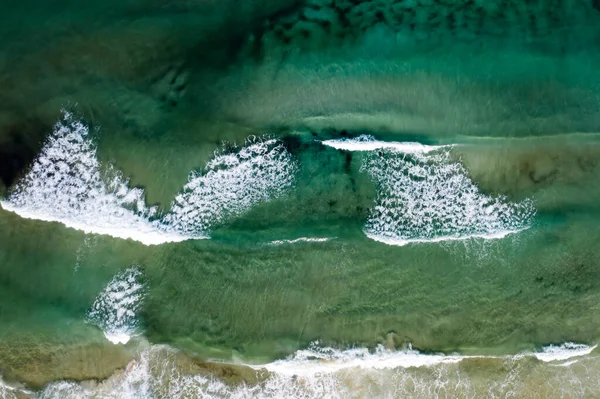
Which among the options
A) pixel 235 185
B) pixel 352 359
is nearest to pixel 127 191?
pixel 235 185

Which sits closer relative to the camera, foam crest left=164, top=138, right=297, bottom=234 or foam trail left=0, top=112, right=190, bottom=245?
foam crest left=164, top=138, right=297, bottom=234

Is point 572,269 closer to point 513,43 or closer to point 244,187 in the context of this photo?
point 513,43

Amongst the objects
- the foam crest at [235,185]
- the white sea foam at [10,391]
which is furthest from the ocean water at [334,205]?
the white sea foam at [10,391]

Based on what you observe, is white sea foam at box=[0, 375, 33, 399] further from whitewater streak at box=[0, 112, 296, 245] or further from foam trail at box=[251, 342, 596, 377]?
foam trail at box=[251, 342, 596, 377]

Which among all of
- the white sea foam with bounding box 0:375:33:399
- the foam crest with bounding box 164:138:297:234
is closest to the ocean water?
the foam crest with bounding box 164:138:297:234

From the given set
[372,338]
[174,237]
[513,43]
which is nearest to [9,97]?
[174,237]

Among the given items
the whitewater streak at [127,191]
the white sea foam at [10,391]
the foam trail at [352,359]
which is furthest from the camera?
the white sea foam at [10,391]

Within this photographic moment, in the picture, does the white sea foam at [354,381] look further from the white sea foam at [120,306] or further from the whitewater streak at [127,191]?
the whitewater streak at [127,191]
